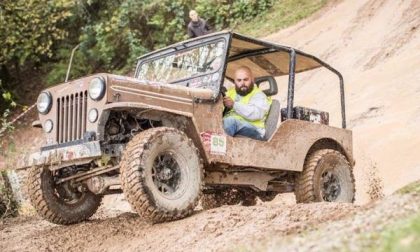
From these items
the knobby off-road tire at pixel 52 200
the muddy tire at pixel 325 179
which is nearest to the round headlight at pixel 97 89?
the knobby off-road tire at pixel 52 200

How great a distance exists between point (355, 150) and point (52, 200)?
6472 mm

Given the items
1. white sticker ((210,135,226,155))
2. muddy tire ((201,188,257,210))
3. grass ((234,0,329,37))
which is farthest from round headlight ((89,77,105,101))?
grass ((234,0,329,37))

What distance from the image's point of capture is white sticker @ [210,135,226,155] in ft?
20.6

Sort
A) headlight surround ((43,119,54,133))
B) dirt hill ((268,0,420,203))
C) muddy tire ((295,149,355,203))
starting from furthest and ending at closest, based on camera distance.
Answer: dirt hill ((268,0,420,203))
muddy tire ((295,149,355,203))
headlight surround ((43,119,54,133))

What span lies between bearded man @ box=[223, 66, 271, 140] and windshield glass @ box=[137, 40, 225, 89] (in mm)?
343

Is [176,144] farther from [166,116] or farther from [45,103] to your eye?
[45,103]

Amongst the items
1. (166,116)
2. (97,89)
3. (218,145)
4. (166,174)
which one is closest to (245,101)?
(218,145)

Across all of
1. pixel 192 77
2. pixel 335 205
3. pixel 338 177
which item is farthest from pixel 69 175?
pixel 338 177

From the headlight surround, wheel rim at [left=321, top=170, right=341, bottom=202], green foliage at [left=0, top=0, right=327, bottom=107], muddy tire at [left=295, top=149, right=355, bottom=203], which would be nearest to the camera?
the headlight surround

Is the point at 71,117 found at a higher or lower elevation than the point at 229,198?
higher

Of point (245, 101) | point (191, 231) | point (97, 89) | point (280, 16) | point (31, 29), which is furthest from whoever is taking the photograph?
point (31, 29)

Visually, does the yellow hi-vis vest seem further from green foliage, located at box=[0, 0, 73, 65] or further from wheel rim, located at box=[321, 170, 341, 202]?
green foliage, located at box=[0, 0, 73, 65]

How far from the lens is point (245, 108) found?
22.7ft

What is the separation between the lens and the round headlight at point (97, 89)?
567cm
